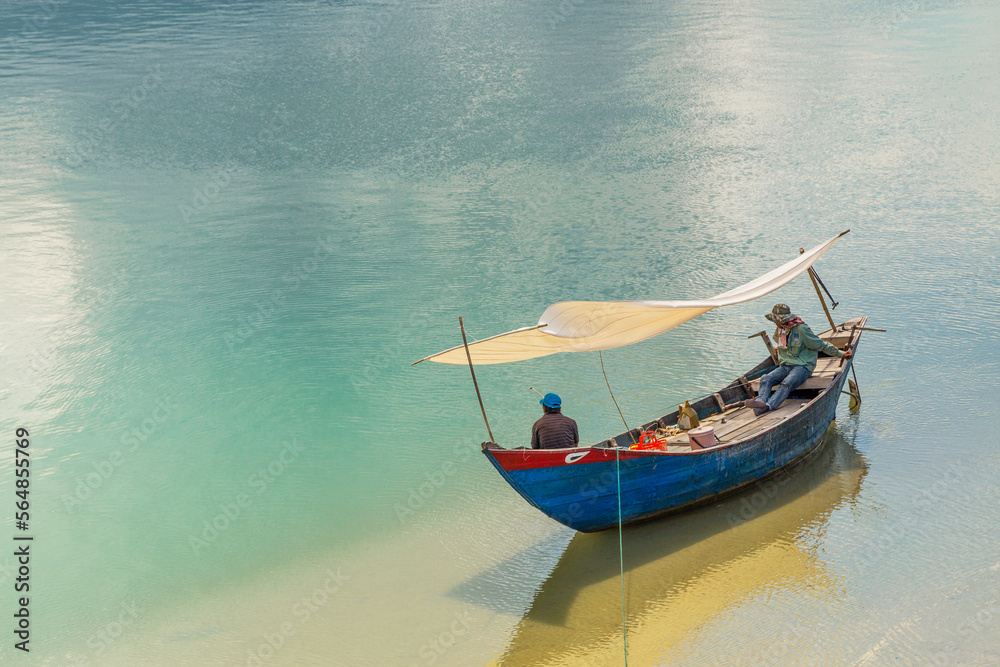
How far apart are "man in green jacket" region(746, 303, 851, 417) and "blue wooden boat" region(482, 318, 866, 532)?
0.63 ft

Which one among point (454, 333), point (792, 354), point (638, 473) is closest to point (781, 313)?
point (792, 354)

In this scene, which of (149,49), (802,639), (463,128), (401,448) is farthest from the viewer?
(149,49)

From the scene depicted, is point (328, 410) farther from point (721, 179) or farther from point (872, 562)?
point (721, 179)

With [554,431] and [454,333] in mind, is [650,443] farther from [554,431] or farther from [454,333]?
[454,333]

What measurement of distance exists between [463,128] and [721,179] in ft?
20.9

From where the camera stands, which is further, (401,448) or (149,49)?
(149,49)

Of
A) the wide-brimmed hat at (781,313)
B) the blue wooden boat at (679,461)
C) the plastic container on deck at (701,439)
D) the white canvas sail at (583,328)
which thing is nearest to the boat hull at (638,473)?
the blue wooden boat at (679,461)

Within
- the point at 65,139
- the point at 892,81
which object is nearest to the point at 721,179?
the point at 892,81

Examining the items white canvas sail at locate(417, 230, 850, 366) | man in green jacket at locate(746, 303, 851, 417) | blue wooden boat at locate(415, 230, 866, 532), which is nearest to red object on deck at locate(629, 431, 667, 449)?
blue wooden boat at locate(415, 230, 866, 532)

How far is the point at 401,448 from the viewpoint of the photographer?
10.0 meters

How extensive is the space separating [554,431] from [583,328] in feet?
3.05

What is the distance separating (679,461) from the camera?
7832mm

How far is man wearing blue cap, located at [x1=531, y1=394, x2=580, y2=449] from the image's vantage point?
7629 millimetres

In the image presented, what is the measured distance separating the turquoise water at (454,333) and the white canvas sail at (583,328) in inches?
70.9
